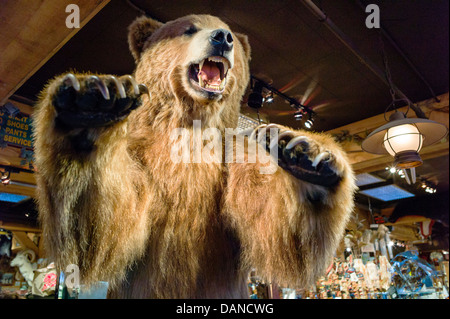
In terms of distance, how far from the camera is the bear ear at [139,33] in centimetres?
99

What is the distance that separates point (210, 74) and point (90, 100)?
33 cm

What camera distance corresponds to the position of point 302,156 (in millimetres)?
714

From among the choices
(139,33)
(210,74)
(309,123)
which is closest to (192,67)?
(210,74)

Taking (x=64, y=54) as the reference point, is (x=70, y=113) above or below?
below

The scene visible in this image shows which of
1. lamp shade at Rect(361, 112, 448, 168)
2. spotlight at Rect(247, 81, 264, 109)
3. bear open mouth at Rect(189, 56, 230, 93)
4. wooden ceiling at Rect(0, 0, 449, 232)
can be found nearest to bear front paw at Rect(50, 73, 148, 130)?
bear open mouth at Rect(189, 56, 230, 93)

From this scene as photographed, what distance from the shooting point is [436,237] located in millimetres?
1479

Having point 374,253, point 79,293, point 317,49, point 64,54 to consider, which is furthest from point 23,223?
point 374,253

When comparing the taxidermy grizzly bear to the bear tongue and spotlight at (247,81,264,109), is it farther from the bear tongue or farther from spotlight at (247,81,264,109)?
spotlight at (247,81,264,109)

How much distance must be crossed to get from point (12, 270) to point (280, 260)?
0.74 m

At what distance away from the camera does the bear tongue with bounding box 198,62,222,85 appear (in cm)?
81

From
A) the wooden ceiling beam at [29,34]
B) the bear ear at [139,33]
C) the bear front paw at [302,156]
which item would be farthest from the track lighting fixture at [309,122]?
the wooden ceiling beam at [29,34]

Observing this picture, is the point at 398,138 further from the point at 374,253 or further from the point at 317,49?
the point at 374,253

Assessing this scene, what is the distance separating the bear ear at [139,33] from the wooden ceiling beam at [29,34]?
116 mm

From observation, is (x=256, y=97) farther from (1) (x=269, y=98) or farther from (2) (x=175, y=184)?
(2) (x=175, y=184)
